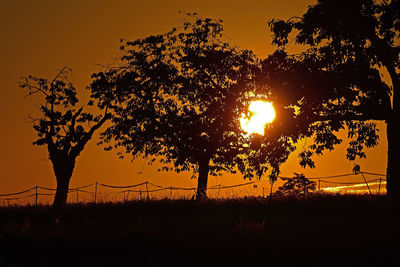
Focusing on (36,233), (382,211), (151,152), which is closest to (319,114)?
(382,211)

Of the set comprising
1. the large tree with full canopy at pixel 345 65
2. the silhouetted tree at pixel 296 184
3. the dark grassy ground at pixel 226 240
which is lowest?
the dark grassy ground at pixel 226 240

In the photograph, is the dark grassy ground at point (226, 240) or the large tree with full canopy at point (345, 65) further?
the large tree with full canopy at point (345, 65)

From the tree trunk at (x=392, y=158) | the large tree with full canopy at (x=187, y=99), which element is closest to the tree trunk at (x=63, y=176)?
the large tree with full canopy at (x=187, y=99)

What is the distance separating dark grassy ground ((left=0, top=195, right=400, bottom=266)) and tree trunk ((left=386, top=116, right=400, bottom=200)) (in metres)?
1.68

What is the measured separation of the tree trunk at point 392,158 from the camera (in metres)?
21.1

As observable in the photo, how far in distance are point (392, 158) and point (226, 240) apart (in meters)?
12.0

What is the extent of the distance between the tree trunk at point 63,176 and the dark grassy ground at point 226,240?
10.1m

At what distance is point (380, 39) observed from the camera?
21266 millimetres

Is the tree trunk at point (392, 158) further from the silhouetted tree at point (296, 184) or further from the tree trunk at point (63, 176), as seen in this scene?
the tree trunk at point (63, 176)

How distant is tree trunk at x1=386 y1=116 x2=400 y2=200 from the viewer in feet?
69.1

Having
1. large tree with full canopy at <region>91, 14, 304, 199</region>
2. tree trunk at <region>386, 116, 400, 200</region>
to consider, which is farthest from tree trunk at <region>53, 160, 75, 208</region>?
tree trunk at <region>386, 116, 400, 200</region>

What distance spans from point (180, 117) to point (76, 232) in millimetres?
14182

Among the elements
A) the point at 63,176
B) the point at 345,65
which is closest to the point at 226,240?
the point at 345,65

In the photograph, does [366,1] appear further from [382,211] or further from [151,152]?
[151,152]
